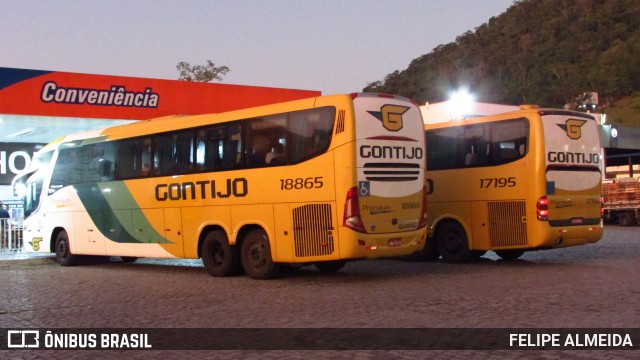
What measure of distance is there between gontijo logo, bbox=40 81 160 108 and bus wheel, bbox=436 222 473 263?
12.6m

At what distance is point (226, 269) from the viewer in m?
13.9

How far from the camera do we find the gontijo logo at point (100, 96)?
23.4 m

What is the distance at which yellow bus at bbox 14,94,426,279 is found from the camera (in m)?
12.2

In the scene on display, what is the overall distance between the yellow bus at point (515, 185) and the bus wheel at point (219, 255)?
15.9 feet

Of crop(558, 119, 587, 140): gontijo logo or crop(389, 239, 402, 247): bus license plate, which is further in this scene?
crop(558, 119, 587, 140): gontijo logo

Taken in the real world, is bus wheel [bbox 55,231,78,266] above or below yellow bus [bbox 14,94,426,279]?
below

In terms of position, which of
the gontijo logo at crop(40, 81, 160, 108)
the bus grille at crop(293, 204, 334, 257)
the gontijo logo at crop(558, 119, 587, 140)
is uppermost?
the gontijo logo at crop(40, 81, 160, 108)

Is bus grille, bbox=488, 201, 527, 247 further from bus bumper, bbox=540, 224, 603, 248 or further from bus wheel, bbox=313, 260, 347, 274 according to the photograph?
bus wheel, bbox=313, 260, 347, 274

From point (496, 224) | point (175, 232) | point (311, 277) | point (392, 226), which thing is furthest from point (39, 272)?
point (496, 224)

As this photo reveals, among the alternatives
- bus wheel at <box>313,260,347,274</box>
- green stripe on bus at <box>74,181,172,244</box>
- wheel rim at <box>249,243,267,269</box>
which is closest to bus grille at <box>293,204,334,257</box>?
wheel rim at <box>249,243,267,269</box>

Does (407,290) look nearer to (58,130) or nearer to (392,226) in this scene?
(392,226)

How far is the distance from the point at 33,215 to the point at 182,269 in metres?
5.43

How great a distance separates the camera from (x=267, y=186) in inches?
516

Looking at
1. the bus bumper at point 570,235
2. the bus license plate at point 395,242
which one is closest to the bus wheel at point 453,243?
the bus bumper at point 570,235
